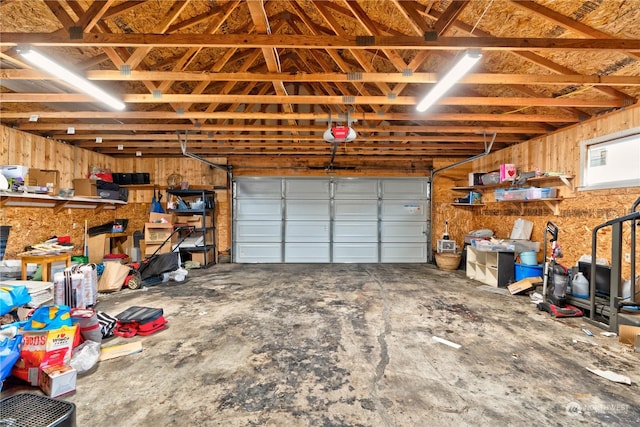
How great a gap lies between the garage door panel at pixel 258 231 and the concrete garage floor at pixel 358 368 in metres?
3.37

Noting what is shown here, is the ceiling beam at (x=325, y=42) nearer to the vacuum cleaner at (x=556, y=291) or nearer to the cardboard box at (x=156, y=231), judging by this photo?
the vacuum cleaner at (x=556, y=291)

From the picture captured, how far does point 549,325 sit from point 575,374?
119 centimetres

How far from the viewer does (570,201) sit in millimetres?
4531

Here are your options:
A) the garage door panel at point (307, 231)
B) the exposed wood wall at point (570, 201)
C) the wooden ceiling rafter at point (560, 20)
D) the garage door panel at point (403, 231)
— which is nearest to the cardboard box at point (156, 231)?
the garage door panel at point (307, 231)

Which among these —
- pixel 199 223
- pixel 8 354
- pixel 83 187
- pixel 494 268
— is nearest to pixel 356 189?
pixel 494 268

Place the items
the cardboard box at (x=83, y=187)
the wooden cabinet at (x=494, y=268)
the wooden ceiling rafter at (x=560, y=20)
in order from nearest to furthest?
the wooden ceiling rafter at (x=560, y=20) < the wooden cabinet at (x=494, y=268) < the cardboard box at (x=83, y=187)

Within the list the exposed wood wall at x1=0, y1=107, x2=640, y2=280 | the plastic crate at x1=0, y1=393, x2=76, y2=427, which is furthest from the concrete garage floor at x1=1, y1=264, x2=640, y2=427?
the exposed wood wall at x1=0, y1=107, x2=640, y2=280

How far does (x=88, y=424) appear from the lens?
173 centimetres

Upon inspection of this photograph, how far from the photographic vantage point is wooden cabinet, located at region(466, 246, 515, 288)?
501 cm

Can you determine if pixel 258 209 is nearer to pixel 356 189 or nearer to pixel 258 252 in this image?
pixel 258 252

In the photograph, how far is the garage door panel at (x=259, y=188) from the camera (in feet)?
24.6

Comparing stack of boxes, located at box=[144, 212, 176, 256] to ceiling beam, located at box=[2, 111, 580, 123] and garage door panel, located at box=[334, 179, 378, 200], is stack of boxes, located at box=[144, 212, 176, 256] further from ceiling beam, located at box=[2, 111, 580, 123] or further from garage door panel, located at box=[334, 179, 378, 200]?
garage door panel, located at box=[334, 179, 378, 200]

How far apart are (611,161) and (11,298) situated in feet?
24.4

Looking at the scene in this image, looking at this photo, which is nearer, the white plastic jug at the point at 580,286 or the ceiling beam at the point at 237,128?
the white plastic jug at the point at 580,286
